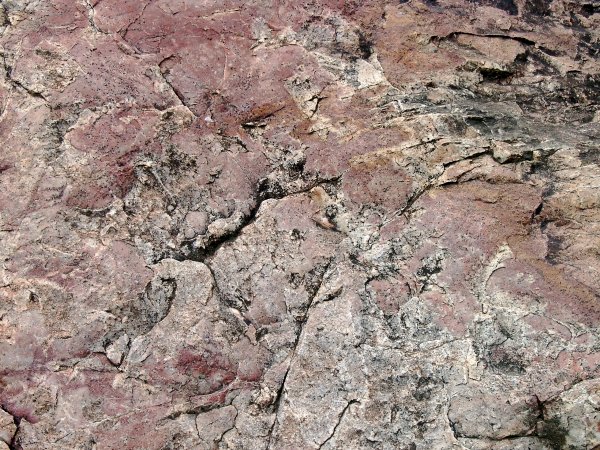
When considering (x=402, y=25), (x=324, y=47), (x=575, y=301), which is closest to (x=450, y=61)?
(x=402, y=25)

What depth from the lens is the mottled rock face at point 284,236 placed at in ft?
6.00

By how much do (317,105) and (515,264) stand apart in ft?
2.74

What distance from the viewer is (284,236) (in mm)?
2012

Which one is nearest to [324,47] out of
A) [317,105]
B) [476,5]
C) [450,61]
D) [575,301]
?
[317,105]

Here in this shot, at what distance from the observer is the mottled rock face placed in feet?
6.00

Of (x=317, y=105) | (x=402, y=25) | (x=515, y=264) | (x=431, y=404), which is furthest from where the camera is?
(x=402, y=25)

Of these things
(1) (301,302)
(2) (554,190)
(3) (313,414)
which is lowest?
(3) (313,414)

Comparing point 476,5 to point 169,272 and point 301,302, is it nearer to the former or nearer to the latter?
point 301,302

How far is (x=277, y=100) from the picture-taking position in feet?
7.16

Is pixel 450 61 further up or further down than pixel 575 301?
further up

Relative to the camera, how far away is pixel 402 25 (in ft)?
7.77

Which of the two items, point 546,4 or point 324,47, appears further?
point 546,4

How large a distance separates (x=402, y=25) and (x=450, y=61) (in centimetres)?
23

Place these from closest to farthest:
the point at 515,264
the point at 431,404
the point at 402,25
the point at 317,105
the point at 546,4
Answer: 1. the point at 431,404
2. the point at 515,264
3. the point at 317,105
4. the point at 402,25
5. the point at 546,4
